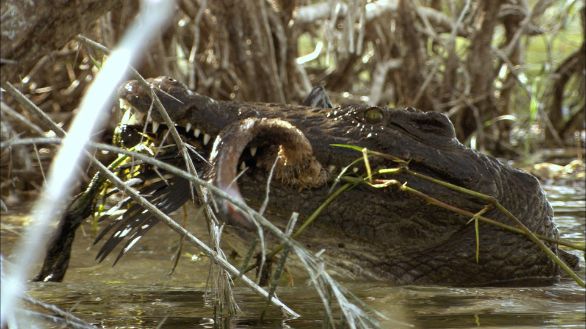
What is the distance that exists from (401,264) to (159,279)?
1.00 metres

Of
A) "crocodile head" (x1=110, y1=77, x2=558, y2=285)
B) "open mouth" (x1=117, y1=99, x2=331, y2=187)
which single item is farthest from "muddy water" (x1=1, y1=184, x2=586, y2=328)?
"open mouth" (x1=117, y1=99, x2=331, y2=187)

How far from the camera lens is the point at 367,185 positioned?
3465 mm

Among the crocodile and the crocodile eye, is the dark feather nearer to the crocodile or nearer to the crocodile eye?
the crocodile

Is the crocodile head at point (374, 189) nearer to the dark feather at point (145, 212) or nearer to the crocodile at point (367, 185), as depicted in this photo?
the crocodile at point (367, 185)

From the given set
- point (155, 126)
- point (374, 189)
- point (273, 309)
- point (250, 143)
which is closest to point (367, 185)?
point (374, 189)

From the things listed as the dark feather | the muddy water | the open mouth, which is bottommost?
the muddy water

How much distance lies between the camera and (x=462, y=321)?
2977 mm

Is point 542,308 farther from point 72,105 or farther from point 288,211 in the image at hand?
point 72,105

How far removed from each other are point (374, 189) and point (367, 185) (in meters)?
0.03

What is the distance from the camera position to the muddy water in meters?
2.96

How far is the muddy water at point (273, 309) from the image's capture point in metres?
2.96

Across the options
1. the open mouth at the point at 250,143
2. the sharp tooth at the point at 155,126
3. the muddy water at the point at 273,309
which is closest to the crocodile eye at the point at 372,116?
the open mouth at the point at 250,143

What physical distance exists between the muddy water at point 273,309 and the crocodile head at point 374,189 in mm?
141

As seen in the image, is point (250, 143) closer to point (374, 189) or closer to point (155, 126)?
point (155, 126)
